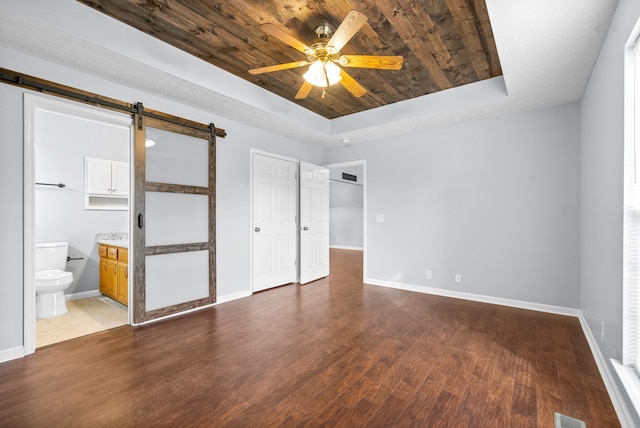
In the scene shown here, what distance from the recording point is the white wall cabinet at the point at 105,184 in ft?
14.3

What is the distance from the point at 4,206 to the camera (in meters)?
2.34

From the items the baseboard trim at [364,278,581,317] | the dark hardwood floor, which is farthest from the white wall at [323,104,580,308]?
the dark hardwood floor

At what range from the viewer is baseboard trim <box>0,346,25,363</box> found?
7.60ft

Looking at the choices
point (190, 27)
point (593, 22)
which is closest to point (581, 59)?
point (593, 22)

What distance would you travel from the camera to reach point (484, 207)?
3.97 metres

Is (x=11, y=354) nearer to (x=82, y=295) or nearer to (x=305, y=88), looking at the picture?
(x=82, y=295)

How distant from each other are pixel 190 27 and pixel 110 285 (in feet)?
11.6

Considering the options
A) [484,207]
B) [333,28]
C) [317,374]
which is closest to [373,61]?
[333,28]

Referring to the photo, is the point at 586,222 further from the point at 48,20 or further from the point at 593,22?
the point at 48,20

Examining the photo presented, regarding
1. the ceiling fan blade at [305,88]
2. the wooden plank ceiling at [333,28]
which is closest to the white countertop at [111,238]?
the wooden plank ceiling at [333,28]

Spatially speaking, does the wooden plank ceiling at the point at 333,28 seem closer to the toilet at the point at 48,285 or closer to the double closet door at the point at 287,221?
the double closet door at the point at 287,221

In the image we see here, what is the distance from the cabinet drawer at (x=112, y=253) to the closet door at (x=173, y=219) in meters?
1.04

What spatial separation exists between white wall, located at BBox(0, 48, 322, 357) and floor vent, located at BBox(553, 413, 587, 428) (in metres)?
3.51

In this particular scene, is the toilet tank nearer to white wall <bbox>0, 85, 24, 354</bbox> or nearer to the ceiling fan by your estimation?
white wall <bbox>0, 85, 24, 354</bbox>
